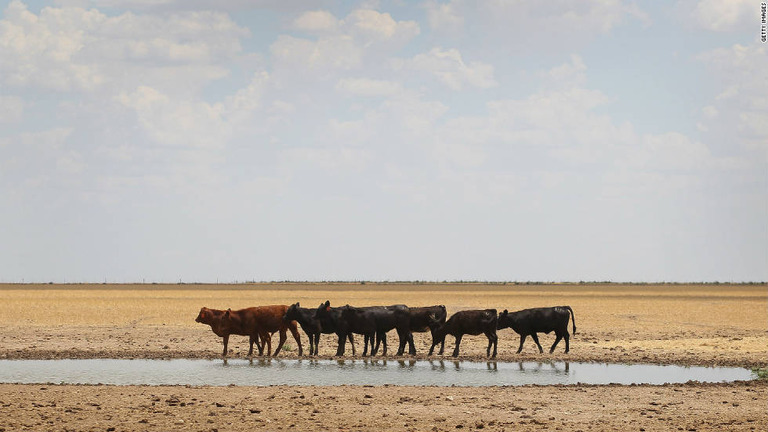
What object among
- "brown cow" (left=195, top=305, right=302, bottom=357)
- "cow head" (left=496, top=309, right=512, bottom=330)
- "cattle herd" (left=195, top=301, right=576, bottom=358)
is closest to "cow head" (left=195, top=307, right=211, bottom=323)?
"cattle herd" (left=195, top=301, right=576, bottom=358)

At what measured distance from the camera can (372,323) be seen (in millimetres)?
25828

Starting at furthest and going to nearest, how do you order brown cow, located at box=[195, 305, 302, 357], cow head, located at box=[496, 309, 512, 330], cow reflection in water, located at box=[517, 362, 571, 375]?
cow head, located at box=[496, 309, 512, 330], brown cow, located at box=[195, 305, 302, 357], cow reflection in water, located at box=[517, 362, 571, 375]

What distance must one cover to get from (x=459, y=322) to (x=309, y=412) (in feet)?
36.4

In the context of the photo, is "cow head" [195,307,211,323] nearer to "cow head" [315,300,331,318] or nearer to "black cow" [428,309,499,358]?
"cow head" [315,300,331,318]

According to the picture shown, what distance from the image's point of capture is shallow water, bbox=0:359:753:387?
19500 millimetres

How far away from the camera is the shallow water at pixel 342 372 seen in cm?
1950

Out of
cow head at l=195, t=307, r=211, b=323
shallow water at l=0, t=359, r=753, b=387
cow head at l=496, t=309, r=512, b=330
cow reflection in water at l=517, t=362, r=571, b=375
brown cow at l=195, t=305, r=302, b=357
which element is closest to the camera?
shallow water at l=0, t=359, r=753, b=387

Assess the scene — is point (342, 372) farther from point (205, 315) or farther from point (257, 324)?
point (205, 315)

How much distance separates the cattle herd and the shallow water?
1584 mm

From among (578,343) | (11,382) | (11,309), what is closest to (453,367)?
(578,343)

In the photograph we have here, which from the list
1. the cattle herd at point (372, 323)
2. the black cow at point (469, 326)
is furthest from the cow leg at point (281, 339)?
the black cow at point (469, 326)

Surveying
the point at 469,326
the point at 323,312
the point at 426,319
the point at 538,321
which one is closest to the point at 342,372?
the point at 323,312

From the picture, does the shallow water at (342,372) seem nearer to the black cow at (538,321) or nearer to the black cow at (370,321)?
the black cow at (370,321)

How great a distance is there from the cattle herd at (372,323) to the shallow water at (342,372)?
1.58 m
